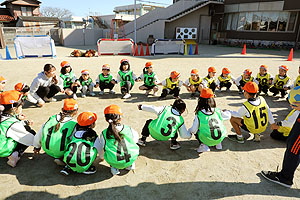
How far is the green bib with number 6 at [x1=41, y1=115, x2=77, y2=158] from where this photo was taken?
10.1 ft

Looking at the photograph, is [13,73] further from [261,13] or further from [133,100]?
[261,13]

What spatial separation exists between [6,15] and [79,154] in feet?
142

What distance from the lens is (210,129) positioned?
11.6 ft

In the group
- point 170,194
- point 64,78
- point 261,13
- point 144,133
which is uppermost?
point 261,13

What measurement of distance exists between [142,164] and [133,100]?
339cm

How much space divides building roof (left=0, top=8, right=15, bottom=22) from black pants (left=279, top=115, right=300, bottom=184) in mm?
42536

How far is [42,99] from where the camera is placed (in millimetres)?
6137

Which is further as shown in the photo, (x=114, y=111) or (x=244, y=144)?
(x=244, y=144)

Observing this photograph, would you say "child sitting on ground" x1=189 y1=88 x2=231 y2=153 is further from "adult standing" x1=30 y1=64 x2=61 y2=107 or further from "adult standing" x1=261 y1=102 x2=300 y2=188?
"adult standing" x1=30 y1=64 x2=61 y2=107

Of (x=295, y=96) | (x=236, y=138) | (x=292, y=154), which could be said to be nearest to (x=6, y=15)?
(x=236, y=138)

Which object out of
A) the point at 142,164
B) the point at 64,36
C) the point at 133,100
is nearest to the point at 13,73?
the point at 133,100

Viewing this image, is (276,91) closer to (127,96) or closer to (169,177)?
(127,96)

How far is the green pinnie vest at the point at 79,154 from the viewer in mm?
2896

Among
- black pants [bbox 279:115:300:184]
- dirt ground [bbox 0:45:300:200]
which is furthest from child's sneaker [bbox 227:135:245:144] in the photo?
black pants [bbox 279:115:300:184]
